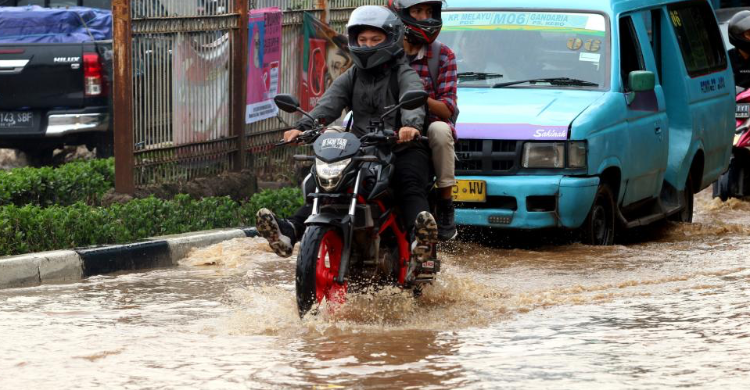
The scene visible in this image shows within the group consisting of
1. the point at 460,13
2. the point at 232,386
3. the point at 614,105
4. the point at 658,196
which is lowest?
the point at 232,386

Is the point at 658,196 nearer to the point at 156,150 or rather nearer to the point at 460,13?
the point at 460,13

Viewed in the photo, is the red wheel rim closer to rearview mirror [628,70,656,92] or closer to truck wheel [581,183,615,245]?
truck wheel [581,183,615,245]

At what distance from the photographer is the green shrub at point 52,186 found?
10320 mm

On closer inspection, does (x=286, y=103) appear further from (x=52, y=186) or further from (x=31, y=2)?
(x=31, y=2)

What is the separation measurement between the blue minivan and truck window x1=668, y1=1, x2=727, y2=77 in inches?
0.8

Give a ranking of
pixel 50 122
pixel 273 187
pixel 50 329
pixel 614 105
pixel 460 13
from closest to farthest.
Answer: pixel 50 329 < pixel 614 105 < pixel 460 13 < pixel 273 187 < pixel 50 122

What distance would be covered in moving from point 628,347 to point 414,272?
134 cm

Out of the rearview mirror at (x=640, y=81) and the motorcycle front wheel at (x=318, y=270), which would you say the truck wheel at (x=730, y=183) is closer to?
the rearview mirror at (x=640, y=81)

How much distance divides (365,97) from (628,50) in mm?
3633

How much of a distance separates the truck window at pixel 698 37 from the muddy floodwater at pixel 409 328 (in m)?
2.45

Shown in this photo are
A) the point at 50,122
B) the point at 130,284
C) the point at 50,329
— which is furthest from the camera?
the point at 50,122

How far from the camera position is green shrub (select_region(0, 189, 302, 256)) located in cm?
867

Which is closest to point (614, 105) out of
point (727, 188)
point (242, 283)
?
point (242, 283)

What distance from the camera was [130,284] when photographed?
836 cm
